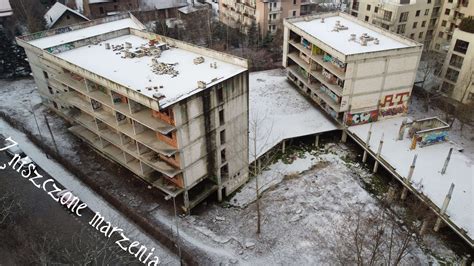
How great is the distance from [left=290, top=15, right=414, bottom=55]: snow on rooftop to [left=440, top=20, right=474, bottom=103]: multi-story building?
1170 cm

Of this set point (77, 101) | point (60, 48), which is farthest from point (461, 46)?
point (60, 48)

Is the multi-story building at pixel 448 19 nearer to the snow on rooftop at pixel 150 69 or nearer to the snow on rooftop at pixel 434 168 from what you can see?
the snow on rooftop at pixel 434 168

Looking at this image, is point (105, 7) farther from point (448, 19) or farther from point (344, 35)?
point (448, 19)

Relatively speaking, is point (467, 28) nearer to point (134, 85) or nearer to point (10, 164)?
point (134, 85)

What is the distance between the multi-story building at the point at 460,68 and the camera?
166ft

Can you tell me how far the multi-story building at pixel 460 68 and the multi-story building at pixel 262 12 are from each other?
101 ft

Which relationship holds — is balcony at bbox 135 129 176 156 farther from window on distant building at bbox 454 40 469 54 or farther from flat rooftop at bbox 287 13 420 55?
window on distant building at bbox 454 40 469 54

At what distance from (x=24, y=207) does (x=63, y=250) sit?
27.3ft

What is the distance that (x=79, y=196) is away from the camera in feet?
129

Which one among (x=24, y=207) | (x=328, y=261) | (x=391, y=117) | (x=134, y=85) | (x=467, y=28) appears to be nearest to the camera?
(x=328, y=261)

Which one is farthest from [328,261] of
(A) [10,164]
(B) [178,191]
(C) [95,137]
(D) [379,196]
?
(A) [10,164]

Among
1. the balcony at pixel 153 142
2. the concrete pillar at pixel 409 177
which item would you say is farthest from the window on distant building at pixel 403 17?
the balcony at pixel 153 142

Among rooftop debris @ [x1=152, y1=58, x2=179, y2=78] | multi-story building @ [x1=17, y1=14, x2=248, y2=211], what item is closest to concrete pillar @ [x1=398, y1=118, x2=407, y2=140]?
multi-story building @ [x1=17, y1=14, x2=248, y2=211]

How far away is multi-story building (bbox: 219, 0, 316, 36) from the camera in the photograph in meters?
71.6
